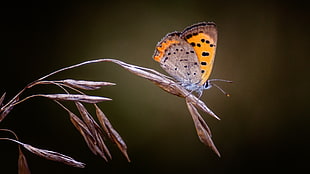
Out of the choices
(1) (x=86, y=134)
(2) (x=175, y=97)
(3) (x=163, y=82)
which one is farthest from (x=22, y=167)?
(2) (x=175, y=97)

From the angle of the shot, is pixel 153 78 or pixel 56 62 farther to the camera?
pixel 56 62

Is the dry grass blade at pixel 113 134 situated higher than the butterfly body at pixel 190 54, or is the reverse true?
the butterfly body at pixel 190 54

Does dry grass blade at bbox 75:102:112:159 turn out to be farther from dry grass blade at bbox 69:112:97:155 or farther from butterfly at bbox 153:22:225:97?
butterfly at bbox 153:22:225:97

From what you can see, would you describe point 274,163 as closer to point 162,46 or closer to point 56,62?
point 56,62

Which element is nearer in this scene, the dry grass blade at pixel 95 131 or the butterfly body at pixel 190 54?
the dry grass blade at pixel 95 131

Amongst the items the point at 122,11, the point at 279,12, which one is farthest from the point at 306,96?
the point at 122,11

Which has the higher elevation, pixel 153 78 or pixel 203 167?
pixel 153 78

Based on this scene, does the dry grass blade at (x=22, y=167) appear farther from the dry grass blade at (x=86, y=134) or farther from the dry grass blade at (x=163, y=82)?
the dry grass blade at (x=163, y=82)

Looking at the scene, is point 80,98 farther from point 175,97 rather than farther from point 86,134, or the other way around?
point 175,97

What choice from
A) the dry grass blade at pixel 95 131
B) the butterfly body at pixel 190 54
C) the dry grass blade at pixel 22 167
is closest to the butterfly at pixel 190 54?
the butterfly body at pixel 190 54
